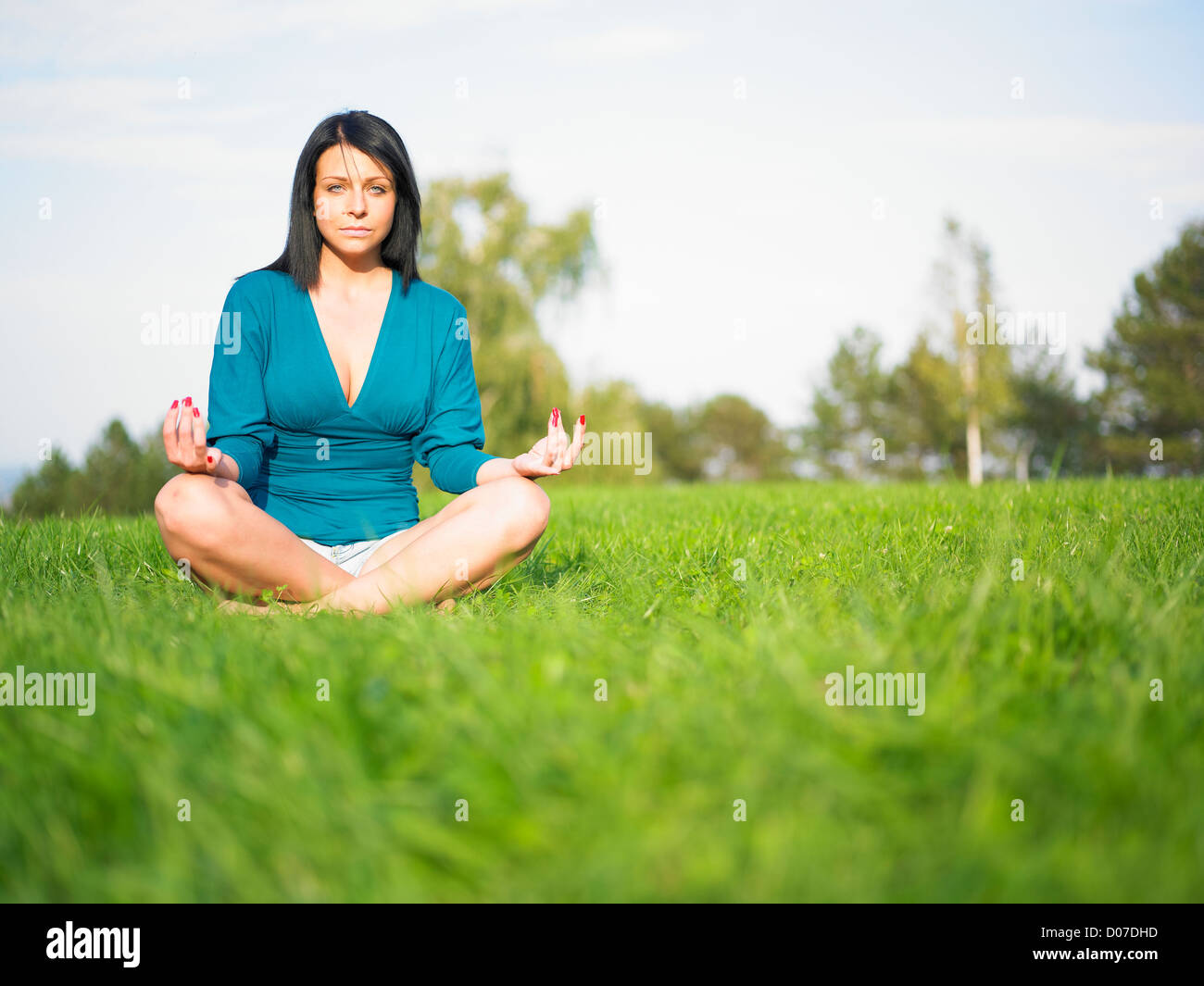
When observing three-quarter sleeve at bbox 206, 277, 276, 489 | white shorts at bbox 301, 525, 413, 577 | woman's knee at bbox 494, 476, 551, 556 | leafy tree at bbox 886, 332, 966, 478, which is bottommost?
white shorts at bbox 301, 525, 413, 577

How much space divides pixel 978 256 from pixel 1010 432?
16450mm

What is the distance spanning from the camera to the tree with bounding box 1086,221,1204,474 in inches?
1551

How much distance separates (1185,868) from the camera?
1.18 meters

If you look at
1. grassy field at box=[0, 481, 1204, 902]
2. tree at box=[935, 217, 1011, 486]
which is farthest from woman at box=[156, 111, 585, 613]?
tree at box=[935, 217, 1011, 486]

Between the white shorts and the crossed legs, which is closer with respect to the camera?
the crossed legs

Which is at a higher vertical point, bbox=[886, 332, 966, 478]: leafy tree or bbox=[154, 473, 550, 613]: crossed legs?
bbox=[886, 332, 966, 478]: leafy tree

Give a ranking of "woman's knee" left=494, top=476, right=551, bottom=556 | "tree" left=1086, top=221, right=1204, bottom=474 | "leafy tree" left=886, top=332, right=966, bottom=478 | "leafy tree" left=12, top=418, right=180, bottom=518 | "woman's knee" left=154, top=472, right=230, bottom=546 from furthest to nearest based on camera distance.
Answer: "leafy tree" left=886, top=332, right=966, bottom=478, "tree" left=1086, top=221, right=1204, bottom=474, "leafy tree" left=12, top=418, right=180, bottom=518, "woman's knee" left=494, top=476, right=551, bottom=556, "woman's knee" left=154, top=472, right=230, bottom=546

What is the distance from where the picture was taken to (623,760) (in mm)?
1429

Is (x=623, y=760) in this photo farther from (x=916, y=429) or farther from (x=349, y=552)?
(x=916, y=429)

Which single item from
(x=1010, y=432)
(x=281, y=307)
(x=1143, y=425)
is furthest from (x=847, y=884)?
(x=1010, y=432)

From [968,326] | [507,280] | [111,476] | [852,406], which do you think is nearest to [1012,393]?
[968,326]

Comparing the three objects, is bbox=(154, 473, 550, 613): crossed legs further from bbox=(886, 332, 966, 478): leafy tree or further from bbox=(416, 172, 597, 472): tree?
bbox=(886, 332, 966, 478): leafy tree

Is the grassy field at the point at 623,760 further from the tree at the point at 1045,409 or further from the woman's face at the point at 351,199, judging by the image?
the tree at the point at 1045,409
